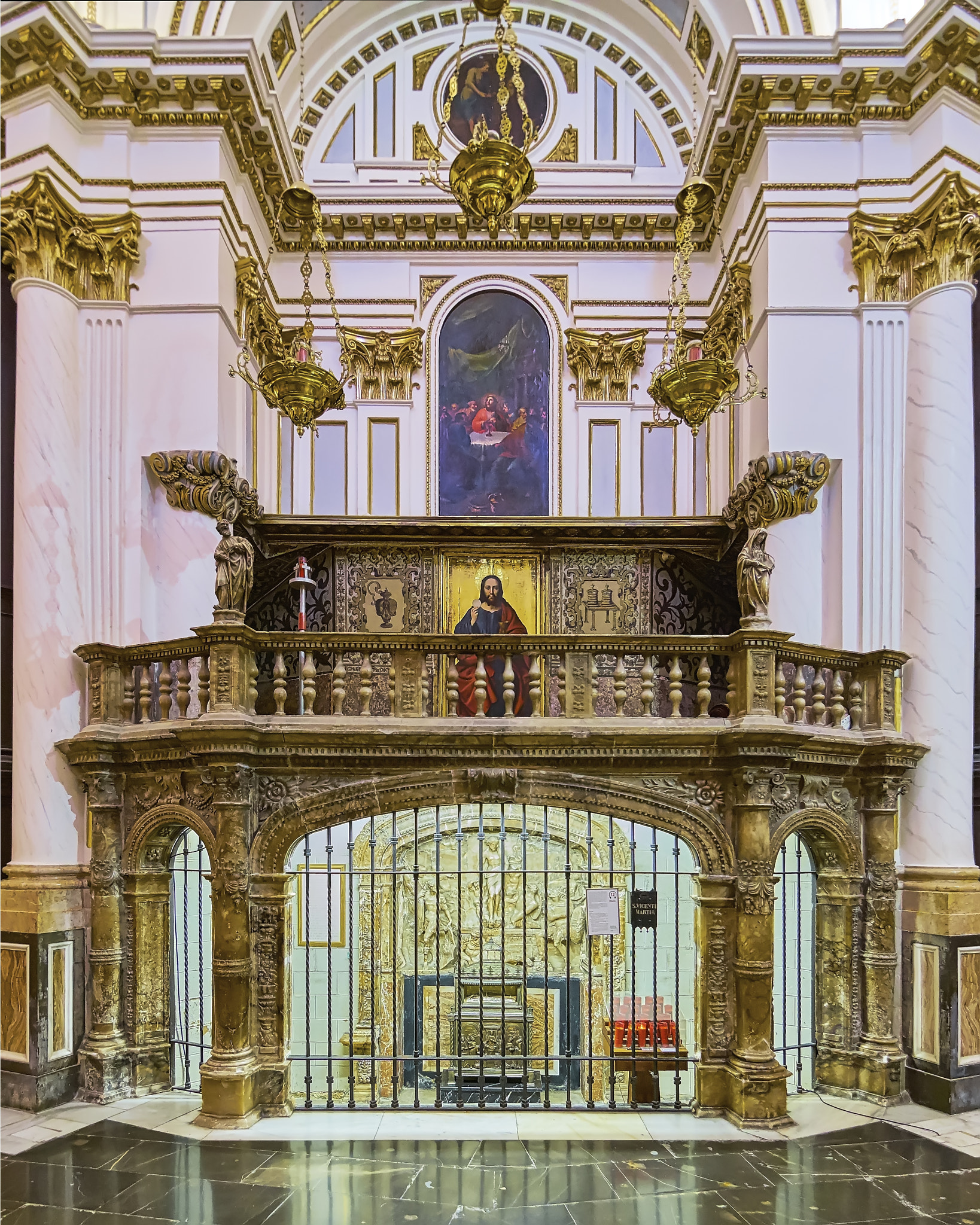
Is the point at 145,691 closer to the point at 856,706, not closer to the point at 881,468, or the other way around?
the point at 856,706

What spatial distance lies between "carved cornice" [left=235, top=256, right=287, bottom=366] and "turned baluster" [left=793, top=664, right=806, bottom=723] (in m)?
5.33

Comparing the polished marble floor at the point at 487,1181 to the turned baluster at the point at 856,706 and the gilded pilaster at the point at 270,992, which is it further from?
the turned baluster at the point at 856,706

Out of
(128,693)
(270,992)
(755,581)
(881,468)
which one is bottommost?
(270,992)

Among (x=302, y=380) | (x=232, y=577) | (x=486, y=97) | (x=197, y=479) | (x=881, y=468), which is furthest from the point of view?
(x=486, y=97)

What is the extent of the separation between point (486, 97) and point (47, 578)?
818 cm

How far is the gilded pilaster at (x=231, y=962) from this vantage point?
7.57 metres

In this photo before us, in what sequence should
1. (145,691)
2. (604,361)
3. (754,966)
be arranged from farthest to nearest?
(604,361) → (145,691) → (754,966)

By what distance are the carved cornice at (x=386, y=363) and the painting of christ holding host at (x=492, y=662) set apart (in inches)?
123

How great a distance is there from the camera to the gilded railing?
7816 millimetres

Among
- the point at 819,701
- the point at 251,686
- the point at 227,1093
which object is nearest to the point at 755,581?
the point at 819,701

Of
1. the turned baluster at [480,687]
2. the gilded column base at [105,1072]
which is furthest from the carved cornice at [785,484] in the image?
the gilded column base at [105,1072]

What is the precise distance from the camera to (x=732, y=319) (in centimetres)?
1107

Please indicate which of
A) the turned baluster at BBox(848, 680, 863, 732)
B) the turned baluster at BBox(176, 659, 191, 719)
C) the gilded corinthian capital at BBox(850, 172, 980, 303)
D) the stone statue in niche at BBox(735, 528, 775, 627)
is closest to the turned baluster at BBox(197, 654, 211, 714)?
the turned baluster at BBox(176, 659, 191, 719)

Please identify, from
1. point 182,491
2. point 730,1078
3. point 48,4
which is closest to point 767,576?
point 730,1078
